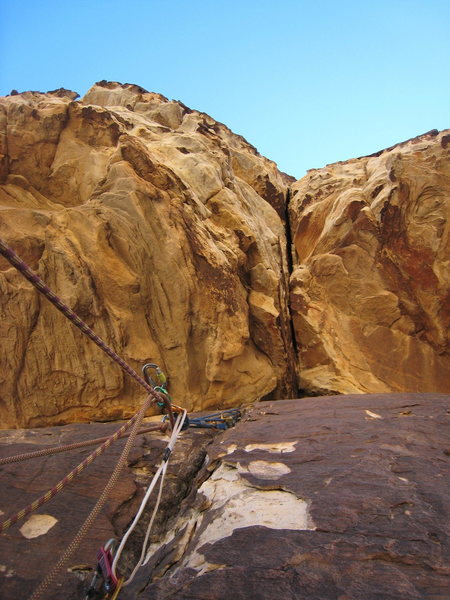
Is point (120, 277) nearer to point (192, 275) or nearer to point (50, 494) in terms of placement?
point (192, 275)

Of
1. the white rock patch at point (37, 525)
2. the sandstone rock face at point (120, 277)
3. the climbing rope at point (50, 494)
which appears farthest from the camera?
the sandstone rock face at point (120, 277)

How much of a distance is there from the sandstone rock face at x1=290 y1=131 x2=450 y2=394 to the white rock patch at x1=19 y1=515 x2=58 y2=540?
653 cm

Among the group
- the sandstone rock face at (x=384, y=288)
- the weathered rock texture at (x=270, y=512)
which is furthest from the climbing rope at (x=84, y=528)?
the sandstone rock face at (x=384, y=288)

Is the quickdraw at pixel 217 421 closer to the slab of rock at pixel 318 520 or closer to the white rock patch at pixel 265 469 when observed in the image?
the slab of rock at pixel 318 520

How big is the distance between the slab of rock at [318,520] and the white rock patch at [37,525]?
2.83 feet

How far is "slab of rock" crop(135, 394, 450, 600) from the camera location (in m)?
1.96

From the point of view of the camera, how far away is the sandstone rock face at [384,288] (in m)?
8.70

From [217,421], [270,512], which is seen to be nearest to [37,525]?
[270,512]

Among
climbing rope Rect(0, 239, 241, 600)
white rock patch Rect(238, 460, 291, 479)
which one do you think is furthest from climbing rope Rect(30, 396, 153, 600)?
white rock patch Rect(238, 460, 291, 479)

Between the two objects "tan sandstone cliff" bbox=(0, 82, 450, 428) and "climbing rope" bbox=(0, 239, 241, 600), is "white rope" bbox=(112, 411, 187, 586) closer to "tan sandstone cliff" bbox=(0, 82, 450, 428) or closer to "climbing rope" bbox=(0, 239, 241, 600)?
"climbing rope" bbox=(0, 239, 241, 600)

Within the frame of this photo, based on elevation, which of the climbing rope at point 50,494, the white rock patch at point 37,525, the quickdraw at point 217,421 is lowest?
the white rock patch at point 37,525

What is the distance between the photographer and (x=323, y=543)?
2.21 meters

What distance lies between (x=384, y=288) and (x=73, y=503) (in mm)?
8775

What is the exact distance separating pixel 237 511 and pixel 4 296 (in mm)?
5377
